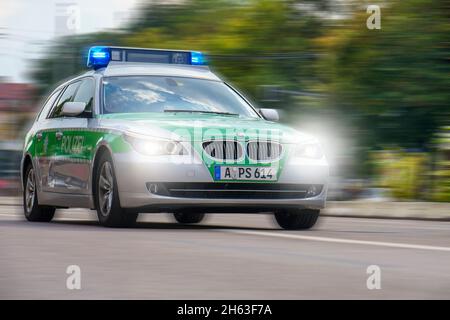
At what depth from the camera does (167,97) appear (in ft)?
43.5

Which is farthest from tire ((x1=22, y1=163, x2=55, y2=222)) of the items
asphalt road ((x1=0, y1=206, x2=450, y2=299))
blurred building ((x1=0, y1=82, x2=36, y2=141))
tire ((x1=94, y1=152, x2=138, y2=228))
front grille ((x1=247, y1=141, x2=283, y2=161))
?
blurred building ((x1=0, y1=82, x2=36, y2=141))

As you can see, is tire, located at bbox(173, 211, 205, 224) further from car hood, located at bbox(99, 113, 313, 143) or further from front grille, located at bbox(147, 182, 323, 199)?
front grille, located at bbox(147, 182, 323, 199)

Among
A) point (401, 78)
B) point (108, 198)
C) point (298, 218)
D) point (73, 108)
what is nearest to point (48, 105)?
point (73, 108)

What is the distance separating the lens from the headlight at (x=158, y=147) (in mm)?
11930

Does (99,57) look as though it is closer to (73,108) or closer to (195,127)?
(73,108)

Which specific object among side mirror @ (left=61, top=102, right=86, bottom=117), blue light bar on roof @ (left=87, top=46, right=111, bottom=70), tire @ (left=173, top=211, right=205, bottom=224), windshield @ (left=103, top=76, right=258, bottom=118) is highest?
blue light bar on roof @ (left=87, top=46, right=111, bottom=70)

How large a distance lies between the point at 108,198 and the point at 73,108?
1087 millimetres

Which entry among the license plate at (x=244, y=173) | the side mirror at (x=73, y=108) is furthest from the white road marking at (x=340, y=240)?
the side mirror at (x=73, y=108)

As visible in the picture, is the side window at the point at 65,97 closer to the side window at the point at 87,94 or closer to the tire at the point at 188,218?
the side window at the point at 87,94

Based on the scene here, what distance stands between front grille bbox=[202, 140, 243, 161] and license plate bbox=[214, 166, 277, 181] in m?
0.10

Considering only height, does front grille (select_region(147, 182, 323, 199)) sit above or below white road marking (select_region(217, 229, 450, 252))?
above

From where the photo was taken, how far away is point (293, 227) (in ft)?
43.4

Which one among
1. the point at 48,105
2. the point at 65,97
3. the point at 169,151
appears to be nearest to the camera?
the point at 169,151

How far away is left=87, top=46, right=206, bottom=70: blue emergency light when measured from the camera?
14055 millimetres
